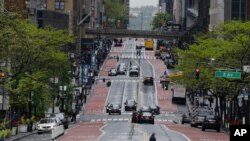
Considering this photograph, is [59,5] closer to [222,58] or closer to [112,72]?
[112,72]

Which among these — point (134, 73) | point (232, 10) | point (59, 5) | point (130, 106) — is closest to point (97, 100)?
point (130, 106)

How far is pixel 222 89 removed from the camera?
81.8 m

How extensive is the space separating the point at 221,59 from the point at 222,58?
0.27 meters

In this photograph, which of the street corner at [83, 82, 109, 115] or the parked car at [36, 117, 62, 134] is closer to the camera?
the parked car at [36, 117, 62, 134]

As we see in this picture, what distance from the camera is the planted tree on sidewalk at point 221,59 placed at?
7425 centimetres

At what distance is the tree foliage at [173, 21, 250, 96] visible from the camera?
7412 cm

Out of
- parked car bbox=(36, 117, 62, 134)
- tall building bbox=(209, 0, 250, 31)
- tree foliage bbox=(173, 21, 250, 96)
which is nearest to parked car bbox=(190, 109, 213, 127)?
tree foliage bbox=(173, 21, 250, 96)

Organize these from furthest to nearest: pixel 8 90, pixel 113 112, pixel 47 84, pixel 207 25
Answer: pixel 207 25 < pixel 113 112 < pixel 47 84 < pixel 8 90

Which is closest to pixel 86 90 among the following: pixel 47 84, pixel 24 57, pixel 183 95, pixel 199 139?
pixel 183 95

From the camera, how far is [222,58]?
78.1 m

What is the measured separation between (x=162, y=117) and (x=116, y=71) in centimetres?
6719

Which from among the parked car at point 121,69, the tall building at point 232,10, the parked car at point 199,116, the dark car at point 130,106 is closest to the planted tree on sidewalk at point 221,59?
the parked car at point 199,116

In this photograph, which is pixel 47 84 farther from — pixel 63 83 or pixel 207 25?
pixel 207 25

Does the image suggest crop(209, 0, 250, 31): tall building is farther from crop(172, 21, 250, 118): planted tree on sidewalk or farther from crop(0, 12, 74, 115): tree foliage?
crop(0, 12, 74, 115): tree foliage
